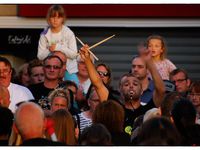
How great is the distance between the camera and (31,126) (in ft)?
24.8

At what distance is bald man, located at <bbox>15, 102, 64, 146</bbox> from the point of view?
751 cm

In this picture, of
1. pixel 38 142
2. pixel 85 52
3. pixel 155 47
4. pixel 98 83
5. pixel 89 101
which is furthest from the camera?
pixel 155 47

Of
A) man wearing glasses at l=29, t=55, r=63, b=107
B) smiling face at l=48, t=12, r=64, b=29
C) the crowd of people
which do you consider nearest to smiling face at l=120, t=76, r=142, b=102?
the crowd of people

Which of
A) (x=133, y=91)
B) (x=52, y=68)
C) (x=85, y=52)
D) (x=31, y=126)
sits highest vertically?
(x=85, y=52)

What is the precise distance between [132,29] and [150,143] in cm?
1025

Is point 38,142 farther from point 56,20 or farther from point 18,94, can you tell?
point 56,20

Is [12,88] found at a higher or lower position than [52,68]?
lower

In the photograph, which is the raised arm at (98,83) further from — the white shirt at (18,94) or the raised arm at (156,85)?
the white shirt at (18,94)

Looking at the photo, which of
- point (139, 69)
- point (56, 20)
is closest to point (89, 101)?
point (139, 69)

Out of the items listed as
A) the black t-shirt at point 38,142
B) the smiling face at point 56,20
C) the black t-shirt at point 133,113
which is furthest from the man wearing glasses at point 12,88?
the black t-shirt at point 38,142

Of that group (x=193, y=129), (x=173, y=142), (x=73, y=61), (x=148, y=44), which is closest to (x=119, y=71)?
(x=73, y=61)

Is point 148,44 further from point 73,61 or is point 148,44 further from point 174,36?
point 174,36

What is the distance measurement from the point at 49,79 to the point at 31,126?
3.61 metres

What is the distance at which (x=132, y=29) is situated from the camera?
17.0 meters
